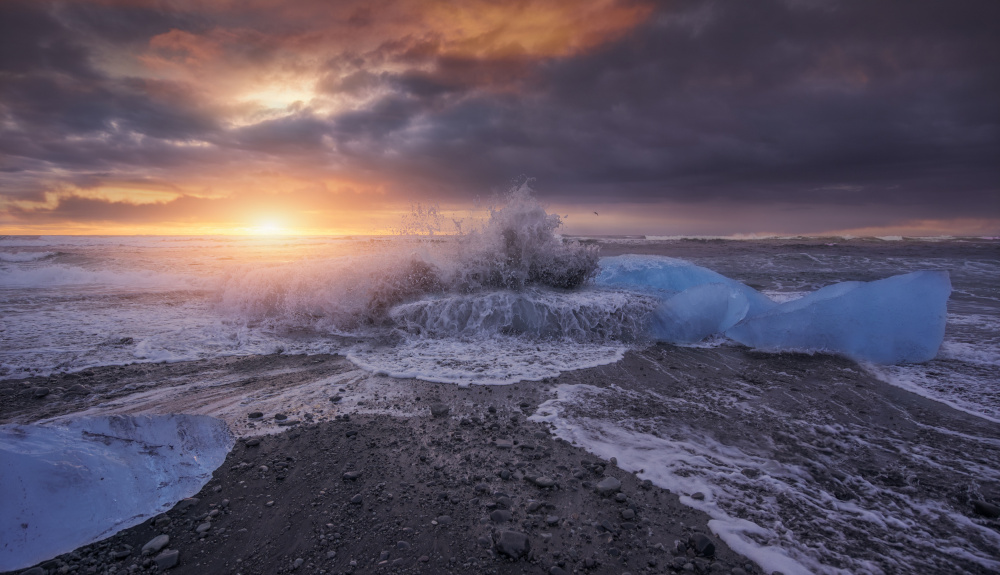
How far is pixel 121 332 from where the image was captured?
5242 mm

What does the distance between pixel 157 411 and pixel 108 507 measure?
1.34 meters

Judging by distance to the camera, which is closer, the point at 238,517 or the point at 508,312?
the point at 238,517

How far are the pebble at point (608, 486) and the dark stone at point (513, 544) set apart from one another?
1.84ft

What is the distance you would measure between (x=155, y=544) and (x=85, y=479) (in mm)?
688

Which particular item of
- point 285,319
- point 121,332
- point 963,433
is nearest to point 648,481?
point 963,433

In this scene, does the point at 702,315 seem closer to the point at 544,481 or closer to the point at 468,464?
the point at 544,481

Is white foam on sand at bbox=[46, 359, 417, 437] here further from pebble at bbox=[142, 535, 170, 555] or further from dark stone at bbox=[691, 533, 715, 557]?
dark stone at bbox=[691, 533, 715, 557]

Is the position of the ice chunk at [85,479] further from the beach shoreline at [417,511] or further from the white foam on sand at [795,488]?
the white foam on sand at [795,488]

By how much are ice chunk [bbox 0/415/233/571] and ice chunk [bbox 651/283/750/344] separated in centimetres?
499

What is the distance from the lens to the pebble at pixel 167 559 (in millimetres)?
1658

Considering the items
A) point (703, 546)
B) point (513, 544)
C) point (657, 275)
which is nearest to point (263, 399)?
point (513, 544)

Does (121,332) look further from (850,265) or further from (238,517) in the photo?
(850,265)

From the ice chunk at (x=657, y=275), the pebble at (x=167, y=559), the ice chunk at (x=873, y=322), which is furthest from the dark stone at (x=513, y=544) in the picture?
the ice chunk at (x=657, y=275)

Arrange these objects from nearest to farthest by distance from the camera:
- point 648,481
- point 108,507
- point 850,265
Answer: point 108,507
point 648,481
point 850,265
